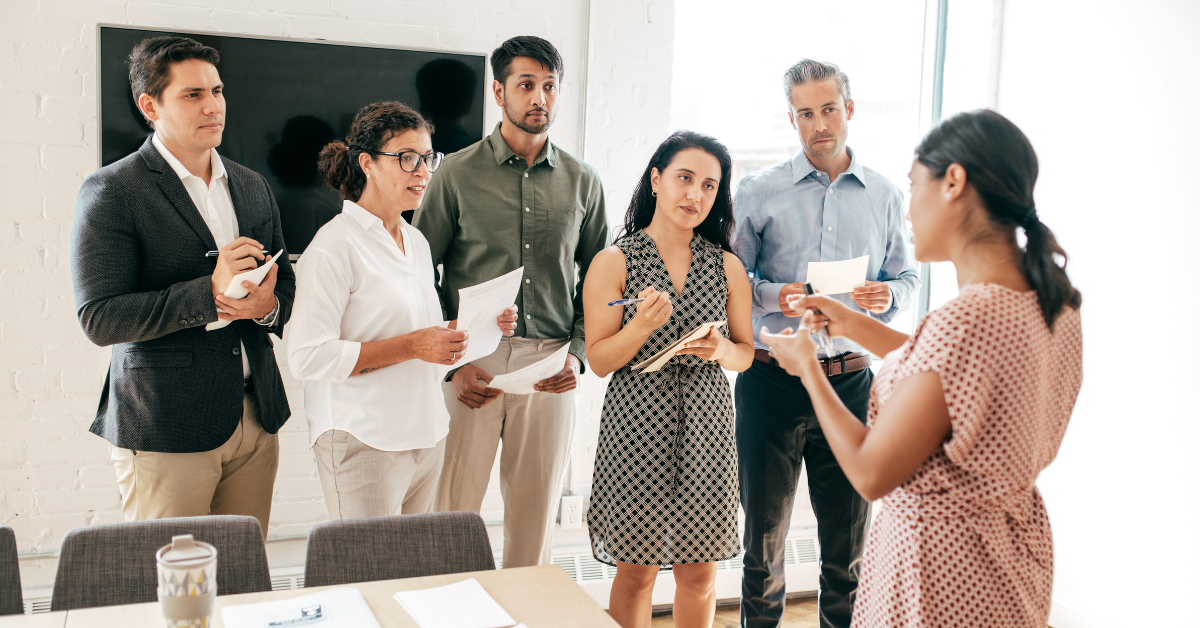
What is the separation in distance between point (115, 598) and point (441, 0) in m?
2.28

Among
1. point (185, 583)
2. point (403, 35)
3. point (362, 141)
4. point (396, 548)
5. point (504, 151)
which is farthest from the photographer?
point (403, 35)

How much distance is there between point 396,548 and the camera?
5.71ft

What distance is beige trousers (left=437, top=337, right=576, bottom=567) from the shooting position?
2533 millimetres

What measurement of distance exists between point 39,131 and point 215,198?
40.0 inches

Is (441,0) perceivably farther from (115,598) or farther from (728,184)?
(115,598)

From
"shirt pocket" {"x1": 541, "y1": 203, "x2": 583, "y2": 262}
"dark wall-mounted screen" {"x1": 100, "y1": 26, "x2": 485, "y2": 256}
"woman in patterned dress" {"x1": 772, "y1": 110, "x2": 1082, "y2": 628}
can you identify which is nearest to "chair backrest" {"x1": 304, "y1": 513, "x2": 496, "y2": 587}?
"woman in patterned dress" {"x1": 772, "y1": 110, "x2": 1082, "y2": 628}

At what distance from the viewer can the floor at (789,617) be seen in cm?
321

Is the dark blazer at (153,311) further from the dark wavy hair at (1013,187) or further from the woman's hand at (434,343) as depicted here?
the dark wavy hair at (1013,187)

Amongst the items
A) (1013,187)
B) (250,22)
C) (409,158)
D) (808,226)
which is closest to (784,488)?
(808,226)

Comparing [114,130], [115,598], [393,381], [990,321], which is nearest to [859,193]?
[990,321]

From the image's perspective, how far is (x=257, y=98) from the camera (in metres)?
2.83

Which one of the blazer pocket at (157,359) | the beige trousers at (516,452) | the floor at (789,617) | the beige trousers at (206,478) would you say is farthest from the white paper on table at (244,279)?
the floor at (789,617)

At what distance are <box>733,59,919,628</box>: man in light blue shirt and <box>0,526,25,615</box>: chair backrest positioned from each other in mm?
1874

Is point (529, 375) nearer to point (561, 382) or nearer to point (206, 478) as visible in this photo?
point (561, 382)
